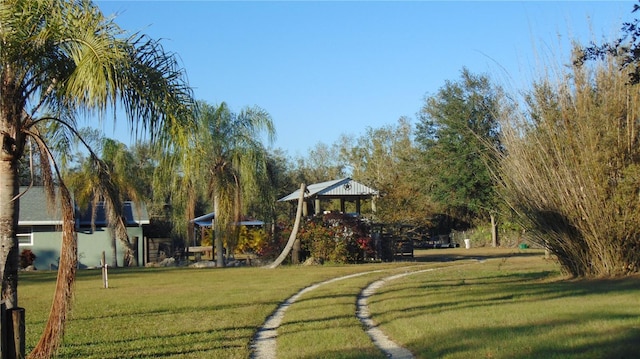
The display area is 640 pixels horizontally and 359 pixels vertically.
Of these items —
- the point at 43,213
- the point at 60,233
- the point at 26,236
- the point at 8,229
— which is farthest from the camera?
the point at 26,236

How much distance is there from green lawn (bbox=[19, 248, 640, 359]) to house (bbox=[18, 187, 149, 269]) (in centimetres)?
1528

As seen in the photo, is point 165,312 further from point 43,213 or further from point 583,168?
point 43,213

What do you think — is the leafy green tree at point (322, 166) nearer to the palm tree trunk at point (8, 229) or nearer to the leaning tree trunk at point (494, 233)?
the leaning tree trunk at point (494, 233)

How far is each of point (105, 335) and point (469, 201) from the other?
45.2 m

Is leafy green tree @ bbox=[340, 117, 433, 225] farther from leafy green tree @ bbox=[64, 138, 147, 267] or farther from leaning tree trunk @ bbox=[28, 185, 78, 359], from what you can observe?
leaning tree trunk @ bbox=[28, 185, 78, 359]

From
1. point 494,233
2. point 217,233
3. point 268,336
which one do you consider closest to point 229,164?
point 217,233

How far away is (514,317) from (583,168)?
7469 millimetres

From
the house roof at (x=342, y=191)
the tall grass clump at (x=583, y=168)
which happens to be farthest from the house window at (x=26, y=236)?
the tall grass clump at (x=583, y=168)

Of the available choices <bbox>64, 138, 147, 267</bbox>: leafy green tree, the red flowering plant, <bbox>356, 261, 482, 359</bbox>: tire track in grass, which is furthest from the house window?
<bbox>356, 261, 482, 359</bbox>: tire track in grass

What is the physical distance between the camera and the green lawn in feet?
32.8

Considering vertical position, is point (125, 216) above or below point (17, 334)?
above

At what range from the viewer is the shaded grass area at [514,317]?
958cm

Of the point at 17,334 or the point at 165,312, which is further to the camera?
the point at 165,312

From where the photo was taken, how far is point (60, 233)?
1414 inches
